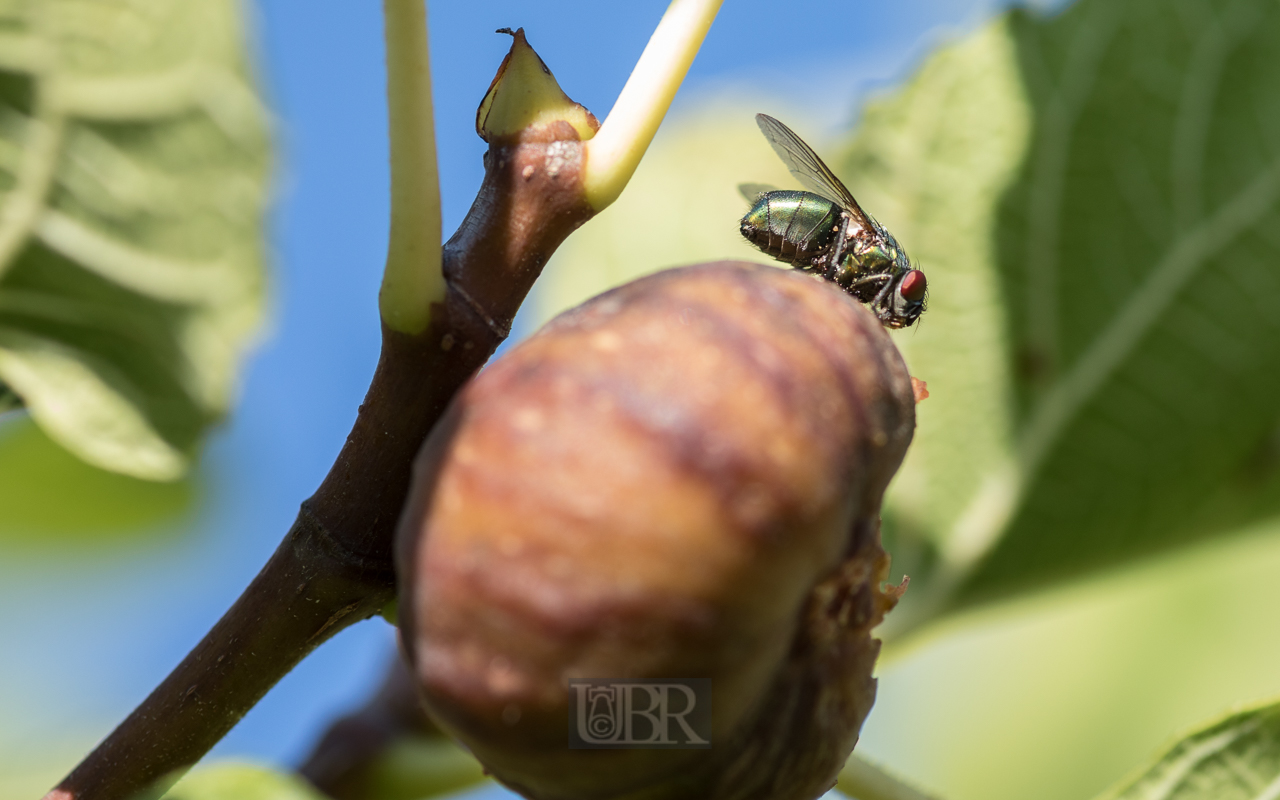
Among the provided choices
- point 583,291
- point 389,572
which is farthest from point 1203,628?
point 389,572

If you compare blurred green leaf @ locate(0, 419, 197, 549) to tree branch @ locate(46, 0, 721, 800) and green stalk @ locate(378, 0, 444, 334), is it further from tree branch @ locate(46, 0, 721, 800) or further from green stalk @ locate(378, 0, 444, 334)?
green stalk @ locate(378, 0, 444, 334)

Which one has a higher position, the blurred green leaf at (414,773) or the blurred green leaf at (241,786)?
the blurred green leaf at (241,786)

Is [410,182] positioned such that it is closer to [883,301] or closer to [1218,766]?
[883,301]

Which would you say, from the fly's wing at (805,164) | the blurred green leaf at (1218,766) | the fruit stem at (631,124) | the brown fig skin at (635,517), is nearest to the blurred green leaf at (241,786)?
the brown fig skin at (635,517)

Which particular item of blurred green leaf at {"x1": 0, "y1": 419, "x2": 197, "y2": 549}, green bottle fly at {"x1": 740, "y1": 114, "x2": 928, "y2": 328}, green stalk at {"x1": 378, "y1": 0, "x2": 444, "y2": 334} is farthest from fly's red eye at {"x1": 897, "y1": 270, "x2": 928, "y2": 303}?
blurred green leaf at {"x1": 0, "y1": 419, "x2": 197, "y2": 549}

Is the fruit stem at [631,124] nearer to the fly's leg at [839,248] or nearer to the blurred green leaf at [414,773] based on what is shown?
the fly's leg at [839,248]

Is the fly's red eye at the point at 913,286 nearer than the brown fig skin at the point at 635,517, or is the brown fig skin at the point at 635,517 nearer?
the brown fig skin at the point at 635,517
